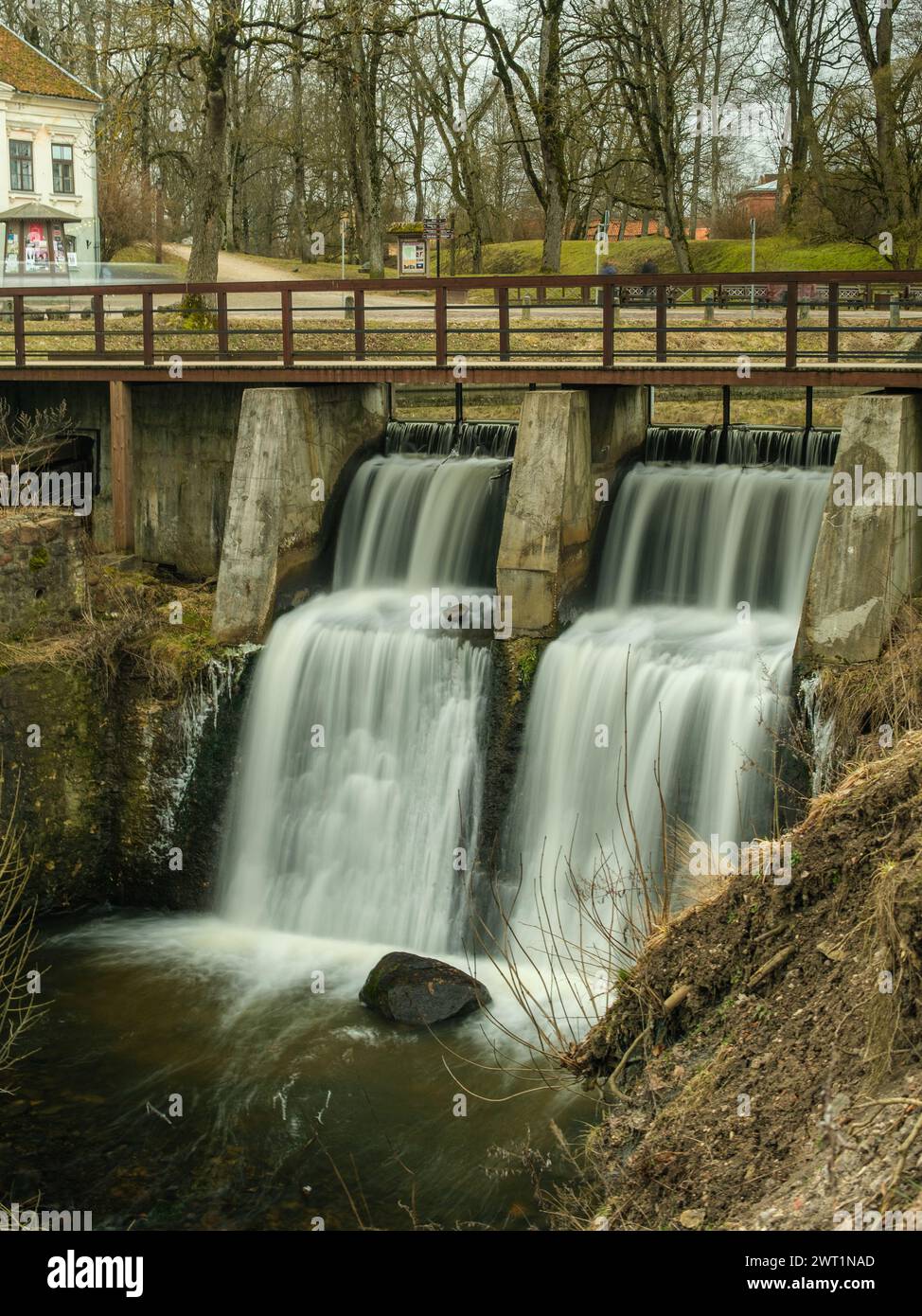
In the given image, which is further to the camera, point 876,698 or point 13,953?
point 13,953

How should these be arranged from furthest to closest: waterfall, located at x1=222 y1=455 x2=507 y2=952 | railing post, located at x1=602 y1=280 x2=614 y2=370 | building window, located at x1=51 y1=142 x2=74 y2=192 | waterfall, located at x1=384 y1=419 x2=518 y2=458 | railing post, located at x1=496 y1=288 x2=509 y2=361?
1. building window, located at x1=51 y1=142 x2=74 y2=192
2. waterfall, located at x1=384 y1=419 x2=518 y2=458
3. railing post, located at x1=496 y1=288 x2=509 y2=361
4. railing post, located at x1=602 y1=280 x2=614 y2=370
5. waterfall, located at x1=222 y1=455 x2=507 y2=952

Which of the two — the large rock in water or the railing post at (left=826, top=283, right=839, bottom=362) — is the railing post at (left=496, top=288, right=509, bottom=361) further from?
the large rock in water

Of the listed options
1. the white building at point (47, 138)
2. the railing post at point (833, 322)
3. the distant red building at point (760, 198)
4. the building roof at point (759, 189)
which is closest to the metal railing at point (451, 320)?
the railing post at point (833, 322)

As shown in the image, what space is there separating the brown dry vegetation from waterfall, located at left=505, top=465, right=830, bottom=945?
4.89 metres

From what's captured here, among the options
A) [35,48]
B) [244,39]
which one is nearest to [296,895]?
[244,39]

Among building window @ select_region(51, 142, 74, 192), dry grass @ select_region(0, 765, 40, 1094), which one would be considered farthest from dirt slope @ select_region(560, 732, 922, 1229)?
building window @ select_region(51, 142, 74, 192)

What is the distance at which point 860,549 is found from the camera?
576 inches

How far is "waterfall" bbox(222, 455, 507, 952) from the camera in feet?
53.5

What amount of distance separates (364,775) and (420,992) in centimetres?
343

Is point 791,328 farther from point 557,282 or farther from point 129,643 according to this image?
point 129,643

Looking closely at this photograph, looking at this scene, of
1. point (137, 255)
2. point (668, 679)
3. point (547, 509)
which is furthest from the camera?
point (137, 255)

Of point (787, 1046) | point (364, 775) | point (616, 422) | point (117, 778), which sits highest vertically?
point (616, 422)

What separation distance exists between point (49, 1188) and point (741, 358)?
1140 cm

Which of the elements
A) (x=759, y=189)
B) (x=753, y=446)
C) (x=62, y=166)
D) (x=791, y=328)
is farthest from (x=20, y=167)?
(x=791, y=328)
